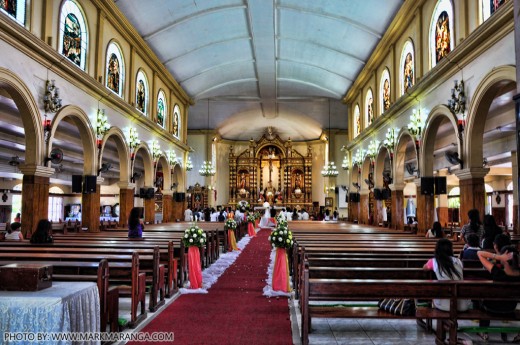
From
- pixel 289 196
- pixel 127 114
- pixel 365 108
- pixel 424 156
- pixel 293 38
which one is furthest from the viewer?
pixel 289 196

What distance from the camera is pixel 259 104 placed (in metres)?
30.0

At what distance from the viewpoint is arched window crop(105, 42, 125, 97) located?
15828 mm

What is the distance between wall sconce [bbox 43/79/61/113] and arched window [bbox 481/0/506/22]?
406 inches

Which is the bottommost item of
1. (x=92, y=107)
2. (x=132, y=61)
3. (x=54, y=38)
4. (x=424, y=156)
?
(x=424, y=156)

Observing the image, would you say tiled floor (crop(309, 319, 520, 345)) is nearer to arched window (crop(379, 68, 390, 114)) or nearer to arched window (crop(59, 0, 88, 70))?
arched window (crop(59, 0, 88, 70))

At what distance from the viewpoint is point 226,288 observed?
326 inches

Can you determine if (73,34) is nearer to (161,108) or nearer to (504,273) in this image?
(161,108)

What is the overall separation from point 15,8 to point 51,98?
2217mm

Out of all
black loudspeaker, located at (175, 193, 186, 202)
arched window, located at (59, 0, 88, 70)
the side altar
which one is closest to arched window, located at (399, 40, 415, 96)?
arched window, located at (59, 0, 88, 70)

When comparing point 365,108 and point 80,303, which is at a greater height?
point 365,108

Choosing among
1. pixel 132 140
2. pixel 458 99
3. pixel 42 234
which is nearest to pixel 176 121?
pixel 132 140

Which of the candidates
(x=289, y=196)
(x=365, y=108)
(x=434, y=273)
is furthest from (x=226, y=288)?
(x=289, y=196)

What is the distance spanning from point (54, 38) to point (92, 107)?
9.60 ft

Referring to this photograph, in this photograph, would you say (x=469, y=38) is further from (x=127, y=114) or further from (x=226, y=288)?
(x=127, y=114)
